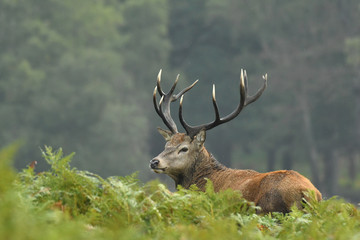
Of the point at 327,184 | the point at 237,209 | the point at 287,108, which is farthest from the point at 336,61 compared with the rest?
the point at 237,209

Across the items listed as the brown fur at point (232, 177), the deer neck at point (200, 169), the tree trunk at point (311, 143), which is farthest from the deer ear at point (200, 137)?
the tree trunk at point (311, 143)

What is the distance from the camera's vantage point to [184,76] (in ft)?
195

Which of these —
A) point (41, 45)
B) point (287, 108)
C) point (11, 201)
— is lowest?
point (11, 201)

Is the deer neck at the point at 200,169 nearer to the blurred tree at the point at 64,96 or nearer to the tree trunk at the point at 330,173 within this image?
the blurred tree at the point at 64,96

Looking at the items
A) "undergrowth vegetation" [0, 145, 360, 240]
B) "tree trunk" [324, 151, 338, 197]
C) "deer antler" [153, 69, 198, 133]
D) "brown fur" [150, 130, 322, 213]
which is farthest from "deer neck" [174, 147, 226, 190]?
"tree trunk" [324, 151, 338, 197]

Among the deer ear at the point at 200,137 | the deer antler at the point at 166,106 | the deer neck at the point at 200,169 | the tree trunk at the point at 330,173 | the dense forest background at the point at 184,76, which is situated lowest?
the deer neck at the point at 200,169

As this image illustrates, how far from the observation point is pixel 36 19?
52.9 m

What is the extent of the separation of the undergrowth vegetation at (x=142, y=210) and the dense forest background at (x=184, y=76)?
41.8 metres

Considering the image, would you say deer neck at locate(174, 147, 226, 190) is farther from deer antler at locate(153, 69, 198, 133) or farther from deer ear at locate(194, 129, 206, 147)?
deer antler at locate(153, 69, 198, 133)

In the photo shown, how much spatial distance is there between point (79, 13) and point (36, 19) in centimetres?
361

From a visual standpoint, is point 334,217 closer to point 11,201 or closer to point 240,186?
point 11,201

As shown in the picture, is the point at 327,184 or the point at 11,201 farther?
the point at 327,184

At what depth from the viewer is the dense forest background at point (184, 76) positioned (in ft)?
164

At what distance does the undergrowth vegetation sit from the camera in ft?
11.2
